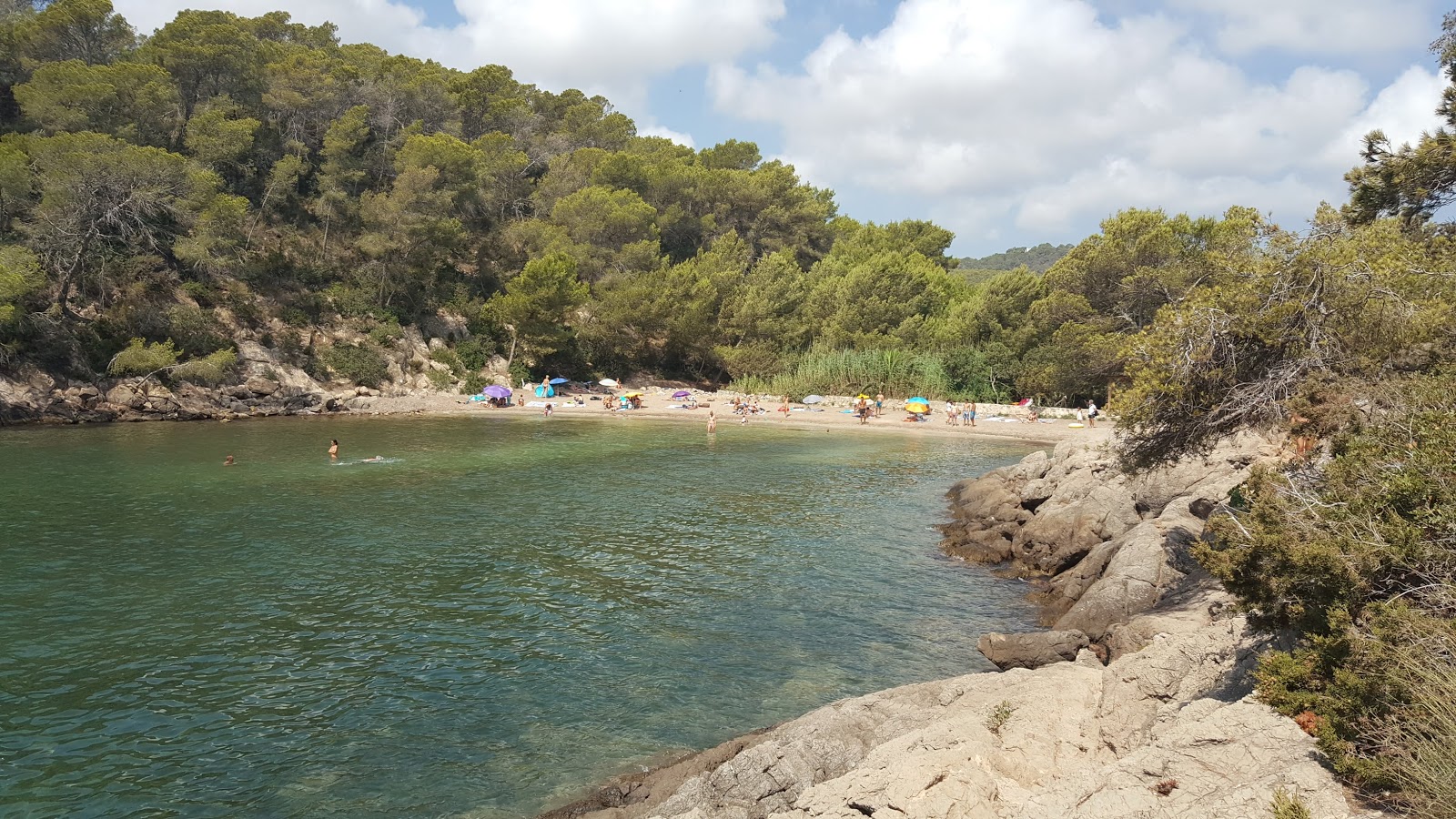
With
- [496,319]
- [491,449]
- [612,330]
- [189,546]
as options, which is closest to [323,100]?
[496,319]

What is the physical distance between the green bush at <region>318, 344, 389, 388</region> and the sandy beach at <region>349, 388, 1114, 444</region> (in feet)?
9.73

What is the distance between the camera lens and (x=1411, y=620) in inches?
238

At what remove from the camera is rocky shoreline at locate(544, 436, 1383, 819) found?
20.1 ft

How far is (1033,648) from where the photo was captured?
12156 mm

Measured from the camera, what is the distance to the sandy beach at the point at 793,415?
45156 millimetres

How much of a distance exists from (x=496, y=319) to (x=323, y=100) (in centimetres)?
2146

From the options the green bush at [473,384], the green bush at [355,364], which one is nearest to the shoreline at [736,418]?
the green bush at [473,384]

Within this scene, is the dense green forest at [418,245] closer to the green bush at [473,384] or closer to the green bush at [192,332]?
the green bush at [192,332]

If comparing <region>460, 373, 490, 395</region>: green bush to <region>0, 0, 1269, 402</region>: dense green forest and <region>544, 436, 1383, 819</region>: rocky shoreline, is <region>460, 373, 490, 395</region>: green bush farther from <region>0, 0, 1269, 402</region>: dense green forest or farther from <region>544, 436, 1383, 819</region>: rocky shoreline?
<region>544, 436, 1383, 819</region>: rocky shoreline

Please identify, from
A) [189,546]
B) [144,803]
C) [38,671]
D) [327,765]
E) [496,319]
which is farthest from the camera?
[496,319]

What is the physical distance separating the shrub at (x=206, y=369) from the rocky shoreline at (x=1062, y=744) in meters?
44.0

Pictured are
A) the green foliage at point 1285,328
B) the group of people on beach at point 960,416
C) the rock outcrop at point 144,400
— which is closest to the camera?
the green foliage at point 1285,328

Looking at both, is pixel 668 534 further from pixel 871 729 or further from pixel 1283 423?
pixel 1283 423

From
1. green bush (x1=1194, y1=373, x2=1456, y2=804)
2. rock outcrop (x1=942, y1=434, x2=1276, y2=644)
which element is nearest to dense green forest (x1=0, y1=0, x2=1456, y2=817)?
green bush (x1=1194, y1=373, x2=1456, y2=804)
